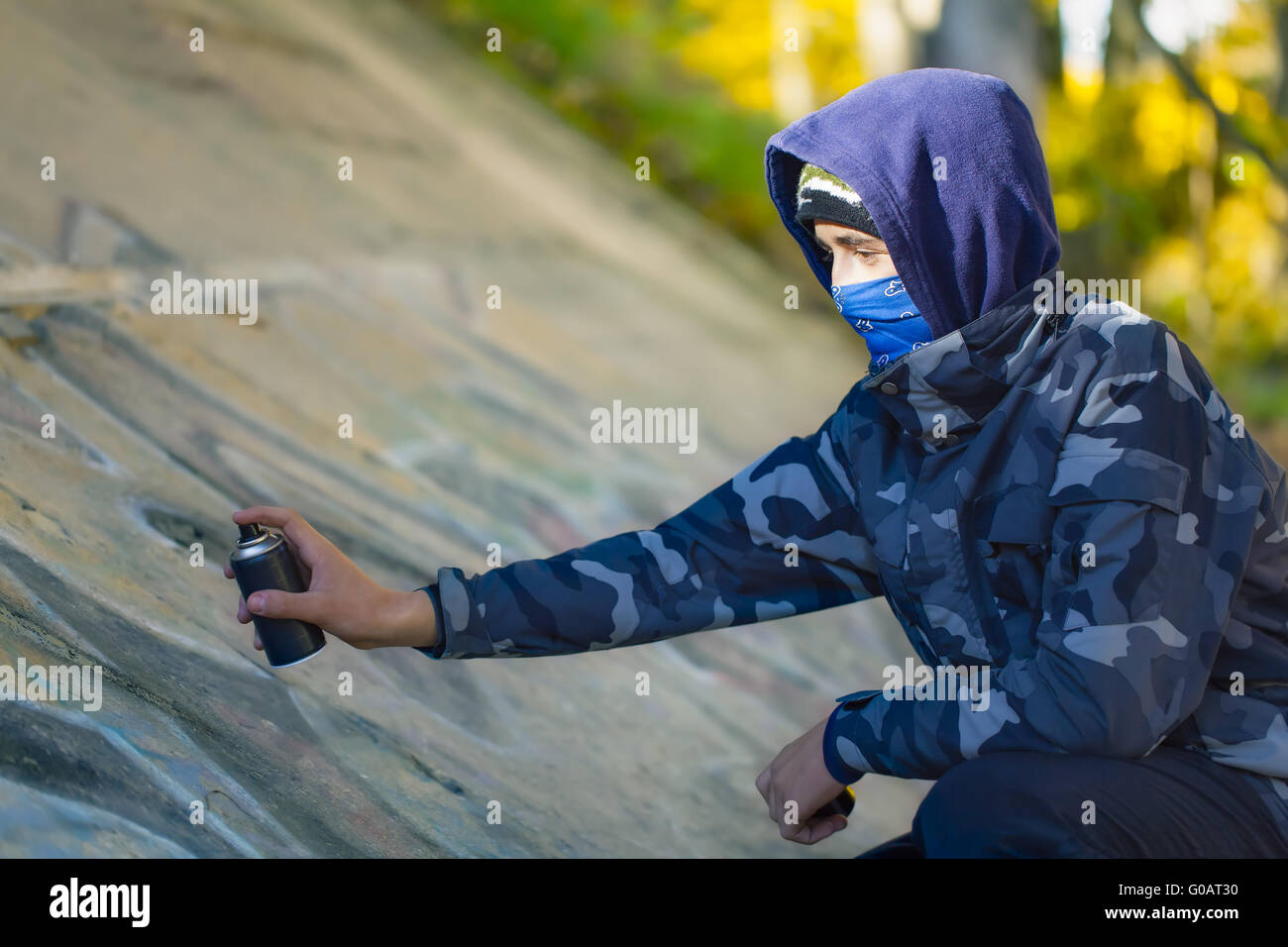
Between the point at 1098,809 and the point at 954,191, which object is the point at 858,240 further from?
the point at 1098,809

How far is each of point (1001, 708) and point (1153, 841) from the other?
0.25 metres

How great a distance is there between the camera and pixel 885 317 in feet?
6.68

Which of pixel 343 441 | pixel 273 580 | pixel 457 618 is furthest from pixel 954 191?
pixel 343 441

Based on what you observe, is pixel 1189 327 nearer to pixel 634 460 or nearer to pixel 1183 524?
pixel 634 460

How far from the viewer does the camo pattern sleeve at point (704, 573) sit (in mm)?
2139

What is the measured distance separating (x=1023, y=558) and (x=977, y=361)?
29 cm

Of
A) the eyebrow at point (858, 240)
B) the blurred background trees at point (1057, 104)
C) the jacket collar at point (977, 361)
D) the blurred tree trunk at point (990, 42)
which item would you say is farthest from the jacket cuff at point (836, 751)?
the blurred tree trunk at point (990, 42)

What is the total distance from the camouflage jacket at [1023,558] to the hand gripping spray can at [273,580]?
209mm

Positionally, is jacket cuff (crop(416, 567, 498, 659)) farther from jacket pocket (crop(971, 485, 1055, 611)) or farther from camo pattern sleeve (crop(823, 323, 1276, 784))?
jacket pocket (crop(971, 485, 1055, 611))

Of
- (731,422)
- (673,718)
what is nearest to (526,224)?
(731,422)

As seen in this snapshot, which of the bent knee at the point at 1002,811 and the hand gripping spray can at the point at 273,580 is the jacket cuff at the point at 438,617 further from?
the bent knee at the point at 1002,811

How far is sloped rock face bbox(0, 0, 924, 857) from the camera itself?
240 cm

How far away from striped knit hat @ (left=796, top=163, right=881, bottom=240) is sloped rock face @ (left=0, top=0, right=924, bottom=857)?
1.25 meters

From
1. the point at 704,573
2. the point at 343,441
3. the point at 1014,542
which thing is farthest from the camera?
the point at 343,441
